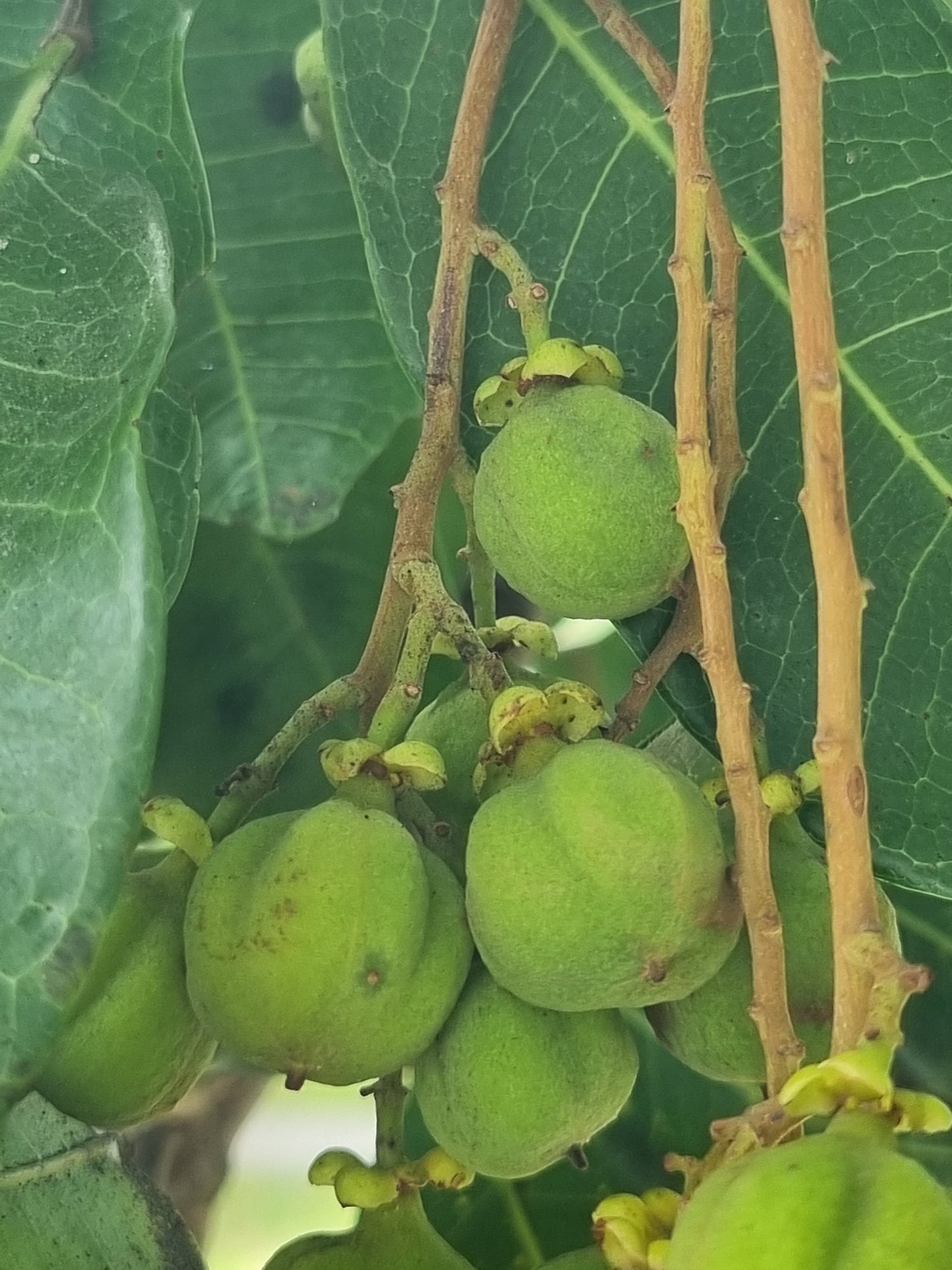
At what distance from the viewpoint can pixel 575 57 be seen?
90 centimetres

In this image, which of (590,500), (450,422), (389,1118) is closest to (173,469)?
(450,422)

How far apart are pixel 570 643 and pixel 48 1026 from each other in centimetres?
86

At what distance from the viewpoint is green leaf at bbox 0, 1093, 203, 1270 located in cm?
77

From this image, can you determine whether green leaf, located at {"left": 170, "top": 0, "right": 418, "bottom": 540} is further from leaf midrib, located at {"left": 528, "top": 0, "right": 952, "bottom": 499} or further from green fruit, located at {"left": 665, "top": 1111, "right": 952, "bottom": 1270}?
green fruit, located at {"left": 665, "top": 1111, "right": 952, "bottom": 1270}

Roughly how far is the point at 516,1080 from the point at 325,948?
12cm

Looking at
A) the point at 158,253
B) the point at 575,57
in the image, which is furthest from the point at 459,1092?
the point at 575,57

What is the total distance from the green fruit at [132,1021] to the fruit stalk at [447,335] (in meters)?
0.17

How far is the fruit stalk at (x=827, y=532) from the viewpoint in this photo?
1.83 ft

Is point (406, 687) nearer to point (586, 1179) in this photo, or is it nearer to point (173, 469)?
point (173, 469)

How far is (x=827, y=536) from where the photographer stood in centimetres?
61

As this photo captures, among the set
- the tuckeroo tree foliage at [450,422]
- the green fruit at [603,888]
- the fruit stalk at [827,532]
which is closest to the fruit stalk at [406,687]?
the tuckeroo tree foliage at [450,422]

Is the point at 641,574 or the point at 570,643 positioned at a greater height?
the point at 641,574

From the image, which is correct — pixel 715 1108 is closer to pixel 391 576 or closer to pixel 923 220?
pixel 391 576

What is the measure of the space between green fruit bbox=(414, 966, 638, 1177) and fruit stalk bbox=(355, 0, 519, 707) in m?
0.20
